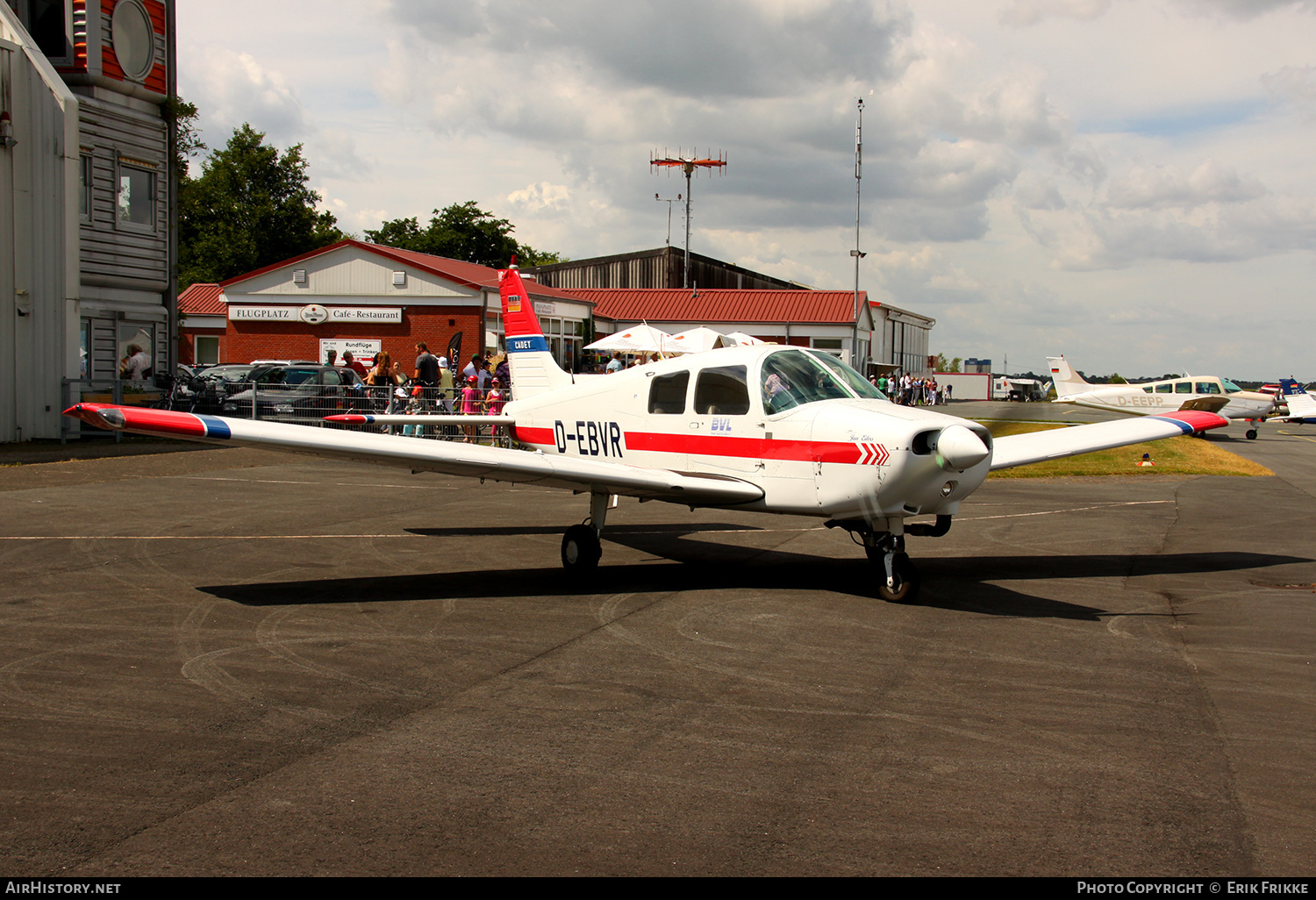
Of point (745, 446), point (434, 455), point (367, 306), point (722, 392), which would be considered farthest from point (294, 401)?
point (367, 306)

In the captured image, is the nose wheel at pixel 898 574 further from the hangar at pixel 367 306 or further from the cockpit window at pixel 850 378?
the hangar at pixel 367 306

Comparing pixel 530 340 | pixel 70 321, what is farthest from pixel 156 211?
pixel 530 340

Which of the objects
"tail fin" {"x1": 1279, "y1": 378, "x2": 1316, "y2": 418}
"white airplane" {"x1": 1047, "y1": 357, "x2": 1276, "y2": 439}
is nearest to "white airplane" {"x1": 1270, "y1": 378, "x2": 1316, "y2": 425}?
"tail fin" {"x1": 1279, "y1": 378, "x2": 1316, "y2": 418}

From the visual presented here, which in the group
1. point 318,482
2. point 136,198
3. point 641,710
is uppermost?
point 136,198

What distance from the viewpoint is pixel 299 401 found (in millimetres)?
22734

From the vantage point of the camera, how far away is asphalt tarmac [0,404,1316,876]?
3.79 m

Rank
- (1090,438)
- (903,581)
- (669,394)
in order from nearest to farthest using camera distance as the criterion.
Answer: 1. (903,581)
2. (669,394)
3. (1090,438)

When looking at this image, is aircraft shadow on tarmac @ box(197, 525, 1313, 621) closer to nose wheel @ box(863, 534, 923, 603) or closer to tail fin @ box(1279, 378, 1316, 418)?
nose wheel @ box(863, 534, 923, 603)

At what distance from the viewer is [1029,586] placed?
9.19 meters

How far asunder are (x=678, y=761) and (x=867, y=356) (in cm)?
5775

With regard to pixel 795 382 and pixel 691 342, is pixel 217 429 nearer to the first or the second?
pixel 795 382

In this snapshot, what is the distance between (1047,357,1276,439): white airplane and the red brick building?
72.4 ft

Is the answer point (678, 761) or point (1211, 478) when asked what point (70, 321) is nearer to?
point (678, 761)

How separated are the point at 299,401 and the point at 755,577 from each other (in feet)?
53.7
